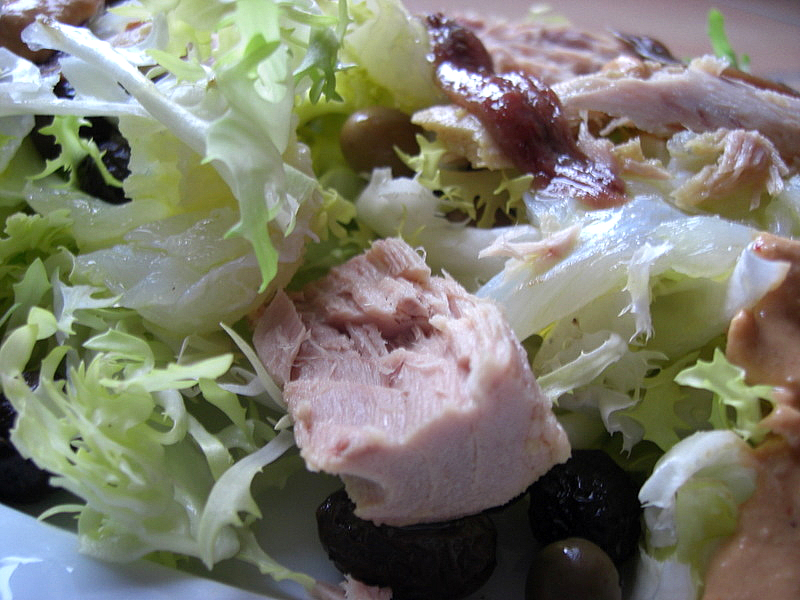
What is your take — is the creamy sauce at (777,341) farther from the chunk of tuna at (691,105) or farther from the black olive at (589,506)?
the chunk of tuna at (691,105)

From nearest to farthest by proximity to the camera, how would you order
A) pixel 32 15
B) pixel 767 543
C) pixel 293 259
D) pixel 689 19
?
pixel 767 543
pixel 293 259
pixel 32 15
pixel 689 19

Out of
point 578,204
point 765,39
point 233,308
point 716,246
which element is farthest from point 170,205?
point 765,39

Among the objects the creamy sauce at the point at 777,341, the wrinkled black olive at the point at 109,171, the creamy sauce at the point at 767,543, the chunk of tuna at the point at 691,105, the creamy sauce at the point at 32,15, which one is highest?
the chunk of tuna at the point at 691,105

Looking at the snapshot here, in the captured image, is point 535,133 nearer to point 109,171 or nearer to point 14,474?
point 109,171

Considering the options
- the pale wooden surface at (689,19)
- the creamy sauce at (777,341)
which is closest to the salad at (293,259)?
the creamy sauce at (777,341)

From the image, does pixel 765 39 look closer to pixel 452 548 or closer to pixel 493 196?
pixel 493 196

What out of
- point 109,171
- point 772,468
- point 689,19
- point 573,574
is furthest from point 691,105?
point 689,19
